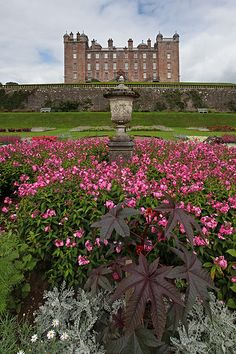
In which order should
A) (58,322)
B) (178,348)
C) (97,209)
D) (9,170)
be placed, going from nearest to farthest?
(178,348) → (58,322) → (97,209) → (9,170)

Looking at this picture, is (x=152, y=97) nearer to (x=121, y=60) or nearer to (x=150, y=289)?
(x=121, y=60)

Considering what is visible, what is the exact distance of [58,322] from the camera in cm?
199

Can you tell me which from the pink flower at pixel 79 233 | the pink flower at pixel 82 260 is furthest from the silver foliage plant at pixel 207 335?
the pink flower at pixel 79 233

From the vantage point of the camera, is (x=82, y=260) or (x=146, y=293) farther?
(x=82, y=260)

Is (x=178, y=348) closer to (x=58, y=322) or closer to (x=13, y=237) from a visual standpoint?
(x=58, y=322)

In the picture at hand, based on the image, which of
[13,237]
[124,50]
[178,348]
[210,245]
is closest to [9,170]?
[13,237]

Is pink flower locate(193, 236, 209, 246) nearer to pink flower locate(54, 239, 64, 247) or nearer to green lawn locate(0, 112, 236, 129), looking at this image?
pink flower locate(54, 239, 64, 247)

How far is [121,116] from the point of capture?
627cm

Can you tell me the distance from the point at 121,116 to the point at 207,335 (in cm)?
503

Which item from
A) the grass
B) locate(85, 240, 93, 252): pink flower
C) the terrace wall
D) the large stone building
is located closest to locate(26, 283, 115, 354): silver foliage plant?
locate(85, 240, 93, 252): pink flower

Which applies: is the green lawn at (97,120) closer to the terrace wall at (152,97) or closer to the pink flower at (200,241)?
the terrace wall at (152,97)

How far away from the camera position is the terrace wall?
39.5 metres

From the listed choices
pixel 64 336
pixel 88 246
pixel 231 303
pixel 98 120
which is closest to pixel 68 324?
pixel 64 336

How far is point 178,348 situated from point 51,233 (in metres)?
1.41
